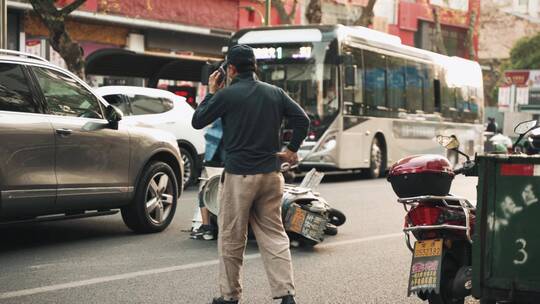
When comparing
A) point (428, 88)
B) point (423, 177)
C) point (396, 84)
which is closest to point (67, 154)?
point (423, 177)

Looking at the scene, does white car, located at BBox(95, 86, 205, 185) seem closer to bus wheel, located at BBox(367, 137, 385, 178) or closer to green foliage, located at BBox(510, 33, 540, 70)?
bus wheel, located at BBox(367, 137, 385, 178)

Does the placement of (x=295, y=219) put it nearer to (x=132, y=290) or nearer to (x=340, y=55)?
(x=132, y=290)

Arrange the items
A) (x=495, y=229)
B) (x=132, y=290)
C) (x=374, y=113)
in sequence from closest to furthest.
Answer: (x=495, y=229) → (x=132, y=290) → (x=374, y=113)

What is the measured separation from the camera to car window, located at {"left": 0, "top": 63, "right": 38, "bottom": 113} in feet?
27.5

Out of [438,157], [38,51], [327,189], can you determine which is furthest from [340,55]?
[438,157]

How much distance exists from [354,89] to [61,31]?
20.6 feet

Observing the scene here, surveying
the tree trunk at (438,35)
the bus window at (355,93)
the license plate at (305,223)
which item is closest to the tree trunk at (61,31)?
the bus window at (355,93)

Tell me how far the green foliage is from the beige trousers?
171ft

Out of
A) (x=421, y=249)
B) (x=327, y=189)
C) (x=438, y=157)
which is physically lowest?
(x=327, y=189)

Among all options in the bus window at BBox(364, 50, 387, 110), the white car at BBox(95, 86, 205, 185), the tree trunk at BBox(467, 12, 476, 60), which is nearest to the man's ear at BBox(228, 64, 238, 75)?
the white car at BBox(95, 86, 205, 185)

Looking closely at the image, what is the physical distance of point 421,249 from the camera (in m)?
5.67

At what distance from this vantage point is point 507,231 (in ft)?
16.4

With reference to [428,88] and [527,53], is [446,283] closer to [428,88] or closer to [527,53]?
[428,88]

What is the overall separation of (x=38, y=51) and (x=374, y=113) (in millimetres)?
9076
